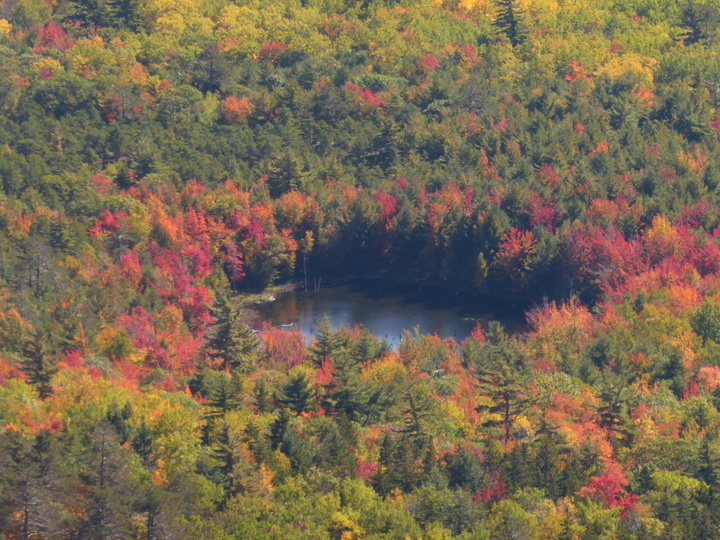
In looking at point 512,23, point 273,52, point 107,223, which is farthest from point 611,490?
point 512,23

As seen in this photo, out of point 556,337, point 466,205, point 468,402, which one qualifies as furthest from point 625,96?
point 468,402

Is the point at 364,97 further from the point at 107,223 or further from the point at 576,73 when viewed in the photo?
the point at 107,223

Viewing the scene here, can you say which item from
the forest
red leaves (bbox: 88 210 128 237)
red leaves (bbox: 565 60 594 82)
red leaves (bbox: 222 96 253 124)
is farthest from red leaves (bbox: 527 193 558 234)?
red leaves (bbox: 88 210 128 237)

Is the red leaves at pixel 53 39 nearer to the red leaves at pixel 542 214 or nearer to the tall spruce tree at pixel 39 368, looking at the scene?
the red leaves at pixel 542 214

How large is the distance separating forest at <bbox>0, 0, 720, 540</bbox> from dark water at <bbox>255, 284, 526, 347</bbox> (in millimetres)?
3928

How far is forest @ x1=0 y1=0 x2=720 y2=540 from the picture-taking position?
84.7 meters

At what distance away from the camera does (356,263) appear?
162 metres

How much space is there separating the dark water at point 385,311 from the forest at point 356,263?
3.93 meters

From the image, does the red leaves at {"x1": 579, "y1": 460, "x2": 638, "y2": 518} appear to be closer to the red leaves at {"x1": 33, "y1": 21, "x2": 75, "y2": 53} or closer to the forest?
the forest

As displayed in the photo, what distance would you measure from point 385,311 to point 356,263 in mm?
15268

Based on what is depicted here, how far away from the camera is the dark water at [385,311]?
14175 centimetres

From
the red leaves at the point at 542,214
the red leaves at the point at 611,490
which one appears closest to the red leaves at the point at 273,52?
the red leaves at the point at 542,214

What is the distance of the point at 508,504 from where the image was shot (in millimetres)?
84688

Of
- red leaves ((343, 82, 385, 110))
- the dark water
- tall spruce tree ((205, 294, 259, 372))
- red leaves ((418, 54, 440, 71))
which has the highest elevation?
red leaves ((418, 54, 440, 71))
